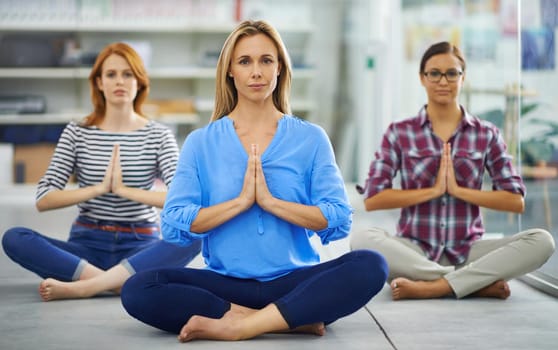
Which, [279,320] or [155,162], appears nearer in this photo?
[279,320]

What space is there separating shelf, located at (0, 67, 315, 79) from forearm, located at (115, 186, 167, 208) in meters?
4.01

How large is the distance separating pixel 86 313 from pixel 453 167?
133 centimetres

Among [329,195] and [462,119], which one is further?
[462,119]

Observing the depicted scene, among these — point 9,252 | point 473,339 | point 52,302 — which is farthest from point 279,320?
point 9,252

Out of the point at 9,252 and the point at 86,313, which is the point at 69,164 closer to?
the point at 9,252

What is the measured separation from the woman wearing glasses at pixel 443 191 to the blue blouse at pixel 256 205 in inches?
28.9

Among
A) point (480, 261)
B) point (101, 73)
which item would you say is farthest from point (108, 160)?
point (480, 261)

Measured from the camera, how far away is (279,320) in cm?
242

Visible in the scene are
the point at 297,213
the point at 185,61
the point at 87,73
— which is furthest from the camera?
the point at 185,61

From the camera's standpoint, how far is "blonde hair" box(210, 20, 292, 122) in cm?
251

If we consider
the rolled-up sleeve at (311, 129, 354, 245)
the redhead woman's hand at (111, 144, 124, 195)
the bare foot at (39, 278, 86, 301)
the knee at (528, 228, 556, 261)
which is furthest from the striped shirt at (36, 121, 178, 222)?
the knee at (528, 228, 556, 261)

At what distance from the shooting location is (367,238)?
3.28m

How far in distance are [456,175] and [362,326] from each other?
838 millimetres

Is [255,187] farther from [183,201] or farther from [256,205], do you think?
[183,201]
